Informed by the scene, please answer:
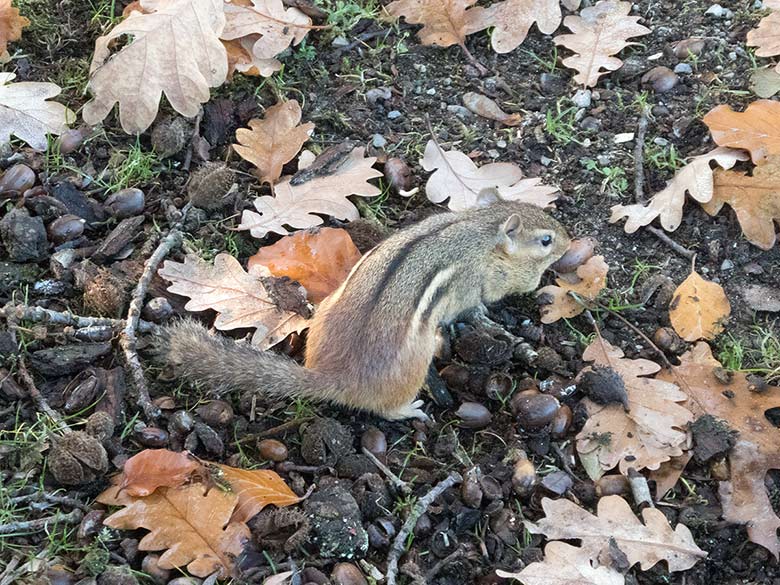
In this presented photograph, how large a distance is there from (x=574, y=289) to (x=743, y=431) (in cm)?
85

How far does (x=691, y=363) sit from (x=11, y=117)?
294cm

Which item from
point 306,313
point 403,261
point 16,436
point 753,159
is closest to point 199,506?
point 16,436

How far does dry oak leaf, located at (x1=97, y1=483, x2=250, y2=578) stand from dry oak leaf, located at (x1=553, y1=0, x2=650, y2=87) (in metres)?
2.63

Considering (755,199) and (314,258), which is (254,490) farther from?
(755,199)

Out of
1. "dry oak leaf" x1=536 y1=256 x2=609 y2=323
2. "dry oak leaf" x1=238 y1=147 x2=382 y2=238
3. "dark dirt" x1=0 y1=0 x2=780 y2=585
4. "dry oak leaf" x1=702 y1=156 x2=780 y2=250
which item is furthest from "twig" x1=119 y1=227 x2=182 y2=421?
"dry oak leaf" x1=702 y1=156 x2=780 y2=250

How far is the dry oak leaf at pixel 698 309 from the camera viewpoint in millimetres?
3430

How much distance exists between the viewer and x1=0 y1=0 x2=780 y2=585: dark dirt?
9.16ft

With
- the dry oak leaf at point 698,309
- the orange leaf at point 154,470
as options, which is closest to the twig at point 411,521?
the orange leaf at point 154,470

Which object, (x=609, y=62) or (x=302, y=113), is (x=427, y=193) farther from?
(x=609, y=62)

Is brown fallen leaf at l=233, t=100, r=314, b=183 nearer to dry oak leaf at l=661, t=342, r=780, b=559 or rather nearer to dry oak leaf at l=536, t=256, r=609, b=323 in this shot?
dry oak leaf at l=536, t=256, r=609, b=323

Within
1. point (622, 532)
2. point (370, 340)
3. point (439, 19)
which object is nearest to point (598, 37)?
point (439, 19)

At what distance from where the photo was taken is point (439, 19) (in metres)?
4.32

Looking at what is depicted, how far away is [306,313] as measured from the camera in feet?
11.0

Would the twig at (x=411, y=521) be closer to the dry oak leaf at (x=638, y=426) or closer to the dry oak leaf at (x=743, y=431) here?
the dry oak leaf at (x=638, y=426)
